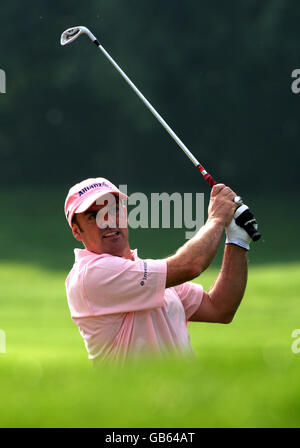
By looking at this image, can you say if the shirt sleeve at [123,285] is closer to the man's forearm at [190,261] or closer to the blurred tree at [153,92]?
the man's forearm at [190,261]

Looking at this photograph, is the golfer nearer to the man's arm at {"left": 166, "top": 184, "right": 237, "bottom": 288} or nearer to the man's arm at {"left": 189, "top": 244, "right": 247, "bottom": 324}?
the man's arm at {"left": 166, "top": 184, "right": 237, "bottom": 288}

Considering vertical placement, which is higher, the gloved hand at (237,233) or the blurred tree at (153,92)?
the blurred tree at (153,92)

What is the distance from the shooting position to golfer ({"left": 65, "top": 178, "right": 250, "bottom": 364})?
2498 millimetres

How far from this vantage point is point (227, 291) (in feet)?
9.41

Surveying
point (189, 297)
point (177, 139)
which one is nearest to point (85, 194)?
point (189, 297)

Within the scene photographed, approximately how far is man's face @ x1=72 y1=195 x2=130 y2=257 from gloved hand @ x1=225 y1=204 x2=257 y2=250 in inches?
12.7

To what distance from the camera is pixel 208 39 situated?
12797mm

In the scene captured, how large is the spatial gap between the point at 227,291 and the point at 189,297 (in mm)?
125

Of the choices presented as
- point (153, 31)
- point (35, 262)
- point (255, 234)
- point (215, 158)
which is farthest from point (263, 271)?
point (255, 234)

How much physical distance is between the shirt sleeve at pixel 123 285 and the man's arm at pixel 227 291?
37 cm

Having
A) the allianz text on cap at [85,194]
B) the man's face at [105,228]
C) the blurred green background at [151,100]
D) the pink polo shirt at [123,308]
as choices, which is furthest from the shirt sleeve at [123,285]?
the blurred green background at [151,100]

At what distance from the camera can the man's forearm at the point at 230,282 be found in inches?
112

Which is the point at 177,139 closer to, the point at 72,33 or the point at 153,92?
the point at 72,33

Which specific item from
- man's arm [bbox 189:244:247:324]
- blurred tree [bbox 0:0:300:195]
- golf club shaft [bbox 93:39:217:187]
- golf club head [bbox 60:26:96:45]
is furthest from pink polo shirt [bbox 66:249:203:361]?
blurred tree [bbox 0:0:300:195]
